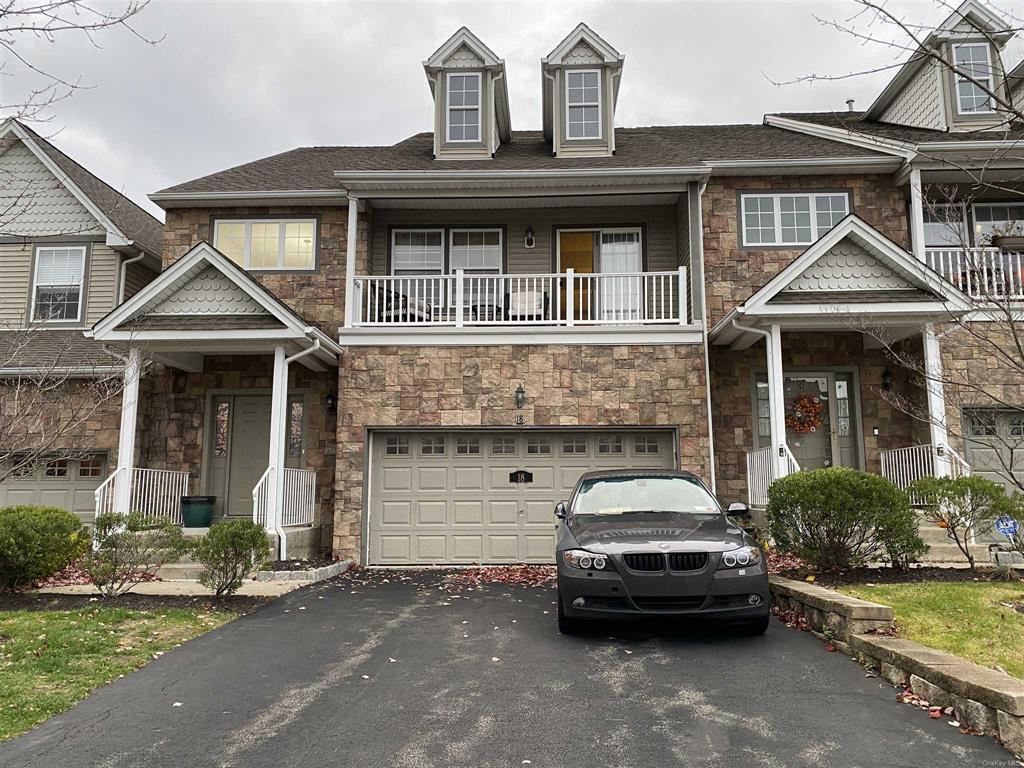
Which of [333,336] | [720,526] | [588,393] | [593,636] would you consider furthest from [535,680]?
[333,336]

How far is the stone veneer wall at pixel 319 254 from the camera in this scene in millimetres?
13289

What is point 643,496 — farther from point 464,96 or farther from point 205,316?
point 464,96

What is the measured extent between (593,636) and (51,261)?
43.7 feet

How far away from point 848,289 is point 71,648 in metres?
10.5

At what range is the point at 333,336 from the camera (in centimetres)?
1310

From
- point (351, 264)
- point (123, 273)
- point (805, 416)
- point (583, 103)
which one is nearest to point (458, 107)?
point (583, 103)

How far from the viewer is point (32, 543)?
8.84 m

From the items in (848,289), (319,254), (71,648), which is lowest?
(71,648)

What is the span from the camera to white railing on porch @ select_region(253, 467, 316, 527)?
11023mm

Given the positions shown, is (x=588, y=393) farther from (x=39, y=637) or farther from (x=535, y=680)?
(x=39, y=637)

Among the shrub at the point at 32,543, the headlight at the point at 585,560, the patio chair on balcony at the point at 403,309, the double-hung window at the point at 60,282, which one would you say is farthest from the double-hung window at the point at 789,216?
the double-hung window at the point at 60,282

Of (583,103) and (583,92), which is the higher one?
(583,92)

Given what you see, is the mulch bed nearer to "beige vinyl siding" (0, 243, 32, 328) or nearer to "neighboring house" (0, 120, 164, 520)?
"neighboring house" (0, 120, 164, 520)

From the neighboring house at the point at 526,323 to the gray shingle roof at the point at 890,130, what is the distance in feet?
0.97
